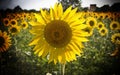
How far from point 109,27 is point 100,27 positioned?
34 millimetres

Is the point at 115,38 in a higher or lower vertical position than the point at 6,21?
lower

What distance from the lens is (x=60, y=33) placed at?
87 centimetres

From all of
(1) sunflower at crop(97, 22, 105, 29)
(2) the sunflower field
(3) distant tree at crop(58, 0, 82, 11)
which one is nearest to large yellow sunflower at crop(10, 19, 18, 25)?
(2) the sunflower field

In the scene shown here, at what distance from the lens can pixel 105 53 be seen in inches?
47.4

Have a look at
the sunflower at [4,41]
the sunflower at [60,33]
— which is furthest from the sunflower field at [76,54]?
the sunflower at [60,33]

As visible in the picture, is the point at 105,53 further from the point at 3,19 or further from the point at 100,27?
the point at 3,19

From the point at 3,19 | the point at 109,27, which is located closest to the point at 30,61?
the point at 3,19

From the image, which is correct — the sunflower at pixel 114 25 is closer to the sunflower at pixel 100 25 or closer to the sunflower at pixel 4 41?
the sunflower at pixel 100 25

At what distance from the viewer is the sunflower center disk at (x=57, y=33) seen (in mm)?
868

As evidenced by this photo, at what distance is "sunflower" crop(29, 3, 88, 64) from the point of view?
86 cm

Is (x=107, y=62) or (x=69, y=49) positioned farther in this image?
(x=107, y=62)

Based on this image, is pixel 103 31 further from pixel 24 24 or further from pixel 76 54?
pixel 24 24

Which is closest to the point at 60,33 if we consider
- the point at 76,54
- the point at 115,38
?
the point at 76,54

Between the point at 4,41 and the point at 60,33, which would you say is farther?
the point at 4,41
